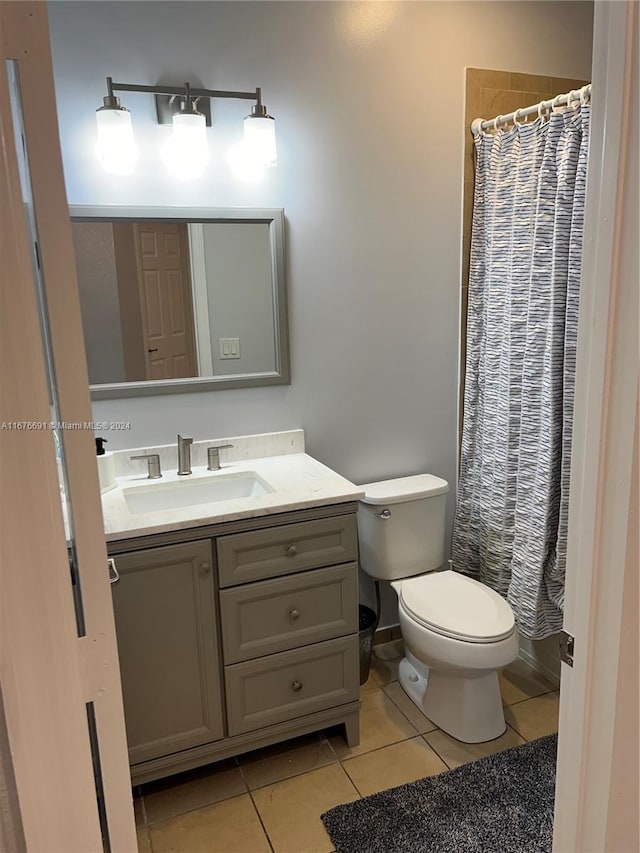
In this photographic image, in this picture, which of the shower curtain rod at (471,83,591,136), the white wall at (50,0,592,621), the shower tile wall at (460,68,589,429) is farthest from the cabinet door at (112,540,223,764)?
the shower curtain rod at (471,83,591,136)

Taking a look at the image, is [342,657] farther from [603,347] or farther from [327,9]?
[327,9]

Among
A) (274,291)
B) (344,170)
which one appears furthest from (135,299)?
(344,170)

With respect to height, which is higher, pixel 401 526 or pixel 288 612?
pixel 401 526

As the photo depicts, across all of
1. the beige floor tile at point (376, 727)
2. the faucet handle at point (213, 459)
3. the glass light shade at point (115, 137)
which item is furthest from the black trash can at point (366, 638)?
the glass light shade at point (115, 137)

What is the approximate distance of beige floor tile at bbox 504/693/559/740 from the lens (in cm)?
225

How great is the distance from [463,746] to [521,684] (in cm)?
45

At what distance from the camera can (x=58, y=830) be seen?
0.79 m

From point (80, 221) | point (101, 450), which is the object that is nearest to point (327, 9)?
point (80, 221)

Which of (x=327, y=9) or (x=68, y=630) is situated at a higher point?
(x=327, y=9)

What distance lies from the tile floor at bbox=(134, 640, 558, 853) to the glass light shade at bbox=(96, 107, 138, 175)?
6.34ft

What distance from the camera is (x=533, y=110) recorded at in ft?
7.09

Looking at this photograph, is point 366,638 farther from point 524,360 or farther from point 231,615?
point 524,360

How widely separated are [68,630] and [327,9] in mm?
2184

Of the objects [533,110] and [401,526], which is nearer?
[533,110]
